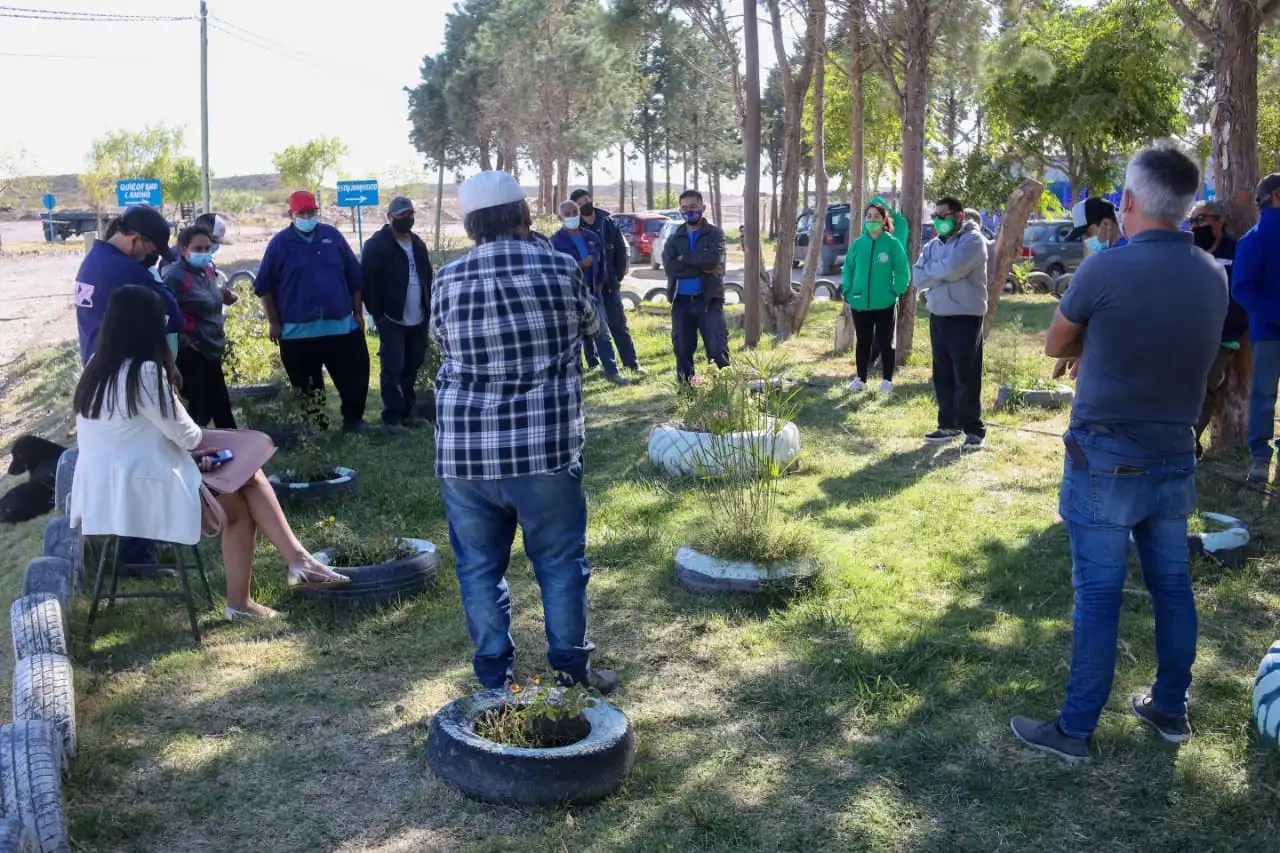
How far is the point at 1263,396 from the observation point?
696cm

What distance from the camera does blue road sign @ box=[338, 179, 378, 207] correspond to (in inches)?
954

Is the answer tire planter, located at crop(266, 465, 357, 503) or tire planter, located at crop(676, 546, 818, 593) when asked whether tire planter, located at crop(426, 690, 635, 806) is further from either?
tire planter, located at crop(266, 465, 357, 503)

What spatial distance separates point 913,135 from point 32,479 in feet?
28.7

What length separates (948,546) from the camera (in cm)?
611

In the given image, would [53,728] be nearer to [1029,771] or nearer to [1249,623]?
[1029,771]

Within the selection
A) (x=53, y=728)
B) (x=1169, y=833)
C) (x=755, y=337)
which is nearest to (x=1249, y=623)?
(x=1169, y=833)

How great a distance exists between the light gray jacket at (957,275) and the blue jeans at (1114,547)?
4548 mm

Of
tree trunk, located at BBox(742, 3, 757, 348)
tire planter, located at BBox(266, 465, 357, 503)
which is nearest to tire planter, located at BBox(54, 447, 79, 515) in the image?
tire planter, located at BBox(266, 465, 357, 503)

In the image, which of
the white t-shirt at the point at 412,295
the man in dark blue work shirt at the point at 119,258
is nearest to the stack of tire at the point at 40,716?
the man in dark blue work shirt at the point at 119,258

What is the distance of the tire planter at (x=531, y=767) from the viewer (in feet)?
11.5

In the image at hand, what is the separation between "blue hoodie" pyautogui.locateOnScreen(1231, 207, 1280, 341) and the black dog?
7643mm

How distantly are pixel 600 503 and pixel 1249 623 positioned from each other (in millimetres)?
3598

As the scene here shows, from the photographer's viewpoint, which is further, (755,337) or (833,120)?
(833,120)

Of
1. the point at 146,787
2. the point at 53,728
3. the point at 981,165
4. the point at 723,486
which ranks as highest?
the point at 981,165
